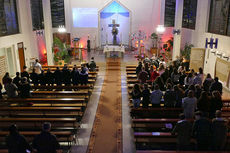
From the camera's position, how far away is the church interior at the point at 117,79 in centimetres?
625

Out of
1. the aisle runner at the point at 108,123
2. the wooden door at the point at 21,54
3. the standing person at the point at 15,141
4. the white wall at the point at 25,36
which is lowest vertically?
the aisle runner at the point at 108,123

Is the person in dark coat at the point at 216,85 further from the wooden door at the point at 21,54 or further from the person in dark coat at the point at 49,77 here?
the wooden door at the point at 21,54

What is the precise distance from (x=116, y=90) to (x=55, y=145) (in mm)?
6997

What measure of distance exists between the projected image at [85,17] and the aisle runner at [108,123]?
11620 millimetres

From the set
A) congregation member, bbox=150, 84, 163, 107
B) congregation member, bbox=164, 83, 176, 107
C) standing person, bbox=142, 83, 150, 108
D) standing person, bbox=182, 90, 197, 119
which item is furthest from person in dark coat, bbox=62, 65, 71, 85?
standing person, bbox=182, 90, 197, 119

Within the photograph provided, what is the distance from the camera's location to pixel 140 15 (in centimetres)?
2239

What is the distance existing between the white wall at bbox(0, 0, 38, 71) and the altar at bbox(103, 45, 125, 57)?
578cm

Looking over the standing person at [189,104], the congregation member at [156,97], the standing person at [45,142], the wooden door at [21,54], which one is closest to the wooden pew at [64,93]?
the congregation member at [156,97]

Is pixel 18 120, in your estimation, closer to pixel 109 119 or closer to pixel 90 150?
pixel 90 150

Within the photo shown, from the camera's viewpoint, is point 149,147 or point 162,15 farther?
point 162,15

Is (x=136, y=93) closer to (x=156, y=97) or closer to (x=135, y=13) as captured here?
(x=156, y=97)

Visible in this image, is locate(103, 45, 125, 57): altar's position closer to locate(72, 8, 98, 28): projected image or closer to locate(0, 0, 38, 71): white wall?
locate(72, 8, 98, 28): projected image

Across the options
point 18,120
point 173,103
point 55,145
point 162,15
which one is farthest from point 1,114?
point 162,15

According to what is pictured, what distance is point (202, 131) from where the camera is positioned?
537cm
